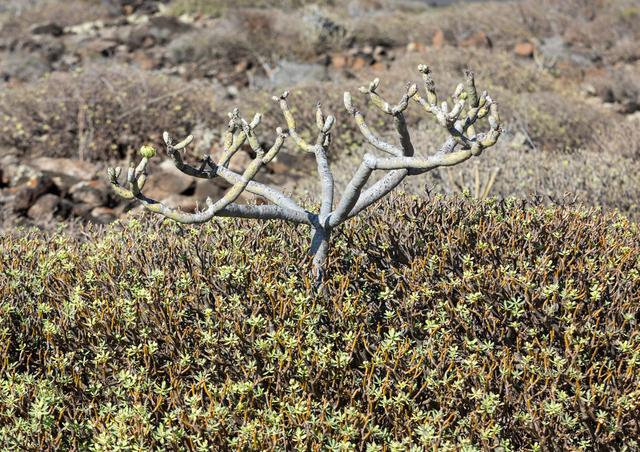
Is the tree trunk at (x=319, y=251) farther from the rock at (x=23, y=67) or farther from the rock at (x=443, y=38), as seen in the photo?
the rock at (x=443, y=38)

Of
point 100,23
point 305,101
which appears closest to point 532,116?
point 305,101

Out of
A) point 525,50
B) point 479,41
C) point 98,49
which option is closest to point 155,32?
point 98,49

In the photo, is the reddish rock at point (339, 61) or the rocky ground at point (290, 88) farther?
the reddish rock at point (339, 61)

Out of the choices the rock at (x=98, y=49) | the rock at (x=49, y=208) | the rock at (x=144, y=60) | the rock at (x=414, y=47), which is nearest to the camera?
the rock at (x=49, y=208)

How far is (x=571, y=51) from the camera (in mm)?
15172

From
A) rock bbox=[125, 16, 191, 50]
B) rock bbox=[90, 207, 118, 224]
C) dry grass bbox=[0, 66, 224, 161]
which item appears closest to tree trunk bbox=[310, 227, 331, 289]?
rock bbox=[90, 207, 118, 224]

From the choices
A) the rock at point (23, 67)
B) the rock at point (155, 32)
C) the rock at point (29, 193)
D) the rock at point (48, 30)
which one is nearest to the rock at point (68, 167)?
the rock at point (29, 193)

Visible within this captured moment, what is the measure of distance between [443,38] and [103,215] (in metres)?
11.6

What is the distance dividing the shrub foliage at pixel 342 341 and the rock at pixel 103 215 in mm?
2806

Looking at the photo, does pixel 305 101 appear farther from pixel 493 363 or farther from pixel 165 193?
pixel 493 363

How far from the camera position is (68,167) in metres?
7.71

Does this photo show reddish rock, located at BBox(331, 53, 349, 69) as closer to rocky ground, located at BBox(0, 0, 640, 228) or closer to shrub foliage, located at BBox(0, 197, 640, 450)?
rocky ground, located at BBox(0, 0, 640, 228)

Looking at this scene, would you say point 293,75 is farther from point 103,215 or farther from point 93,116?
point 103,215

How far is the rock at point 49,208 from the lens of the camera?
622cm
